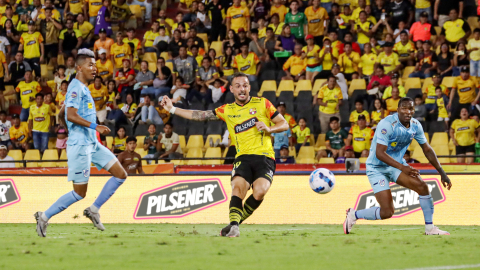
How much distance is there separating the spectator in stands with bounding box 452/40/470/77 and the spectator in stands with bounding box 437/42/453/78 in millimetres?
161

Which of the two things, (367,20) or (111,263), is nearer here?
(111,263)

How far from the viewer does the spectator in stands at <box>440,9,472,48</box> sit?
1992 centimetres

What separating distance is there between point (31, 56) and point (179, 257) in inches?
764

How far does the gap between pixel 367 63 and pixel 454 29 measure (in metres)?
2.82

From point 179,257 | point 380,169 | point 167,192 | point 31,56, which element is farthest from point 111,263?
point 31,56

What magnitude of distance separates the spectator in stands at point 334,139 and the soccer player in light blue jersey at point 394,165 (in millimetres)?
7813

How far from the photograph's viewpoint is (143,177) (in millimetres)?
13984

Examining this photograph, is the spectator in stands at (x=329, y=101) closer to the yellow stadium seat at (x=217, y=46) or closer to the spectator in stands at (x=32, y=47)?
the yellow stadium seat at (x=217, y=46)

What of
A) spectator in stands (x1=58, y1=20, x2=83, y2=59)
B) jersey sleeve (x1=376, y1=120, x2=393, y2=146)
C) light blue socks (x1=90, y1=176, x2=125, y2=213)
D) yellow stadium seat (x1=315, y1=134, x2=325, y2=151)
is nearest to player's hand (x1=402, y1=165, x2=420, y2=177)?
jersey sleeve (x1=376, y1=120, x2=393, y2=146)

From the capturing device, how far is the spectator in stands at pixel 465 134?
1700cm

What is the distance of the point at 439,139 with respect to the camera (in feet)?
57.5

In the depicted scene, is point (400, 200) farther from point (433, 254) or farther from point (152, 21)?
point (152, 21)

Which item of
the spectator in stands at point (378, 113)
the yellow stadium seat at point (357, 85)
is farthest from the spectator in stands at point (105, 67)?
the spectator in stands at point (378, 113)

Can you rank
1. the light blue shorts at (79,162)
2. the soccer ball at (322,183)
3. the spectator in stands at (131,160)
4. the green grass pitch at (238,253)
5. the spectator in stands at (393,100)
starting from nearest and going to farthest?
the green grass pitch at (238,253), the light blue shorts at (79,162), the soccer ball at (322,183), the spectator in stands at (131,160), the spectator in stands at (393,100)
